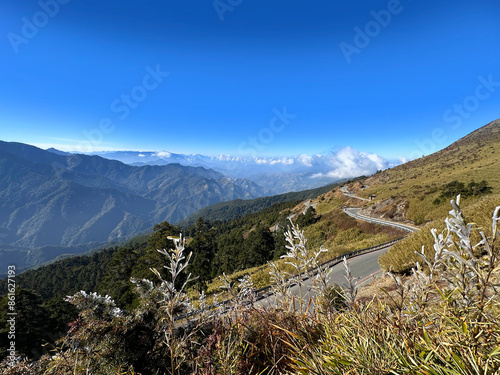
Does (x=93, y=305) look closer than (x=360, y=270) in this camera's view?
Yes

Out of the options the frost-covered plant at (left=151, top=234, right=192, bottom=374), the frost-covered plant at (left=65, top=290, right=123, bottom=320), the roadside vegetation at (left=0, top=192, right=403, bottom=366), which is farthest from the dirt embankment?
the frost-covered plant at (left=151, top=234, right=192, bottom=374)

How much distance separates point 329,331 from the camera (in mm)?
2018

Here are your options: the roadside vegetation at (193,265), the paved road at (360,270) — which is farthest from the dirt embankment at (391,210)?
the paved road at (360,270)

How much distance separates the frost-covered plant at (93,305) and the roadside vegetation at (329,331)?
128 millimetres

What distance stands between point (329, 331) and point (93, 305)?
469 cm

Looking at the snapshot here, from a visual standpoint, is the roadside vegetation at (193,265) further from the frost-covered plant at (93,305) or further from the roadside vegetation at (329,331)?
the frost-covered plant at (93,305)

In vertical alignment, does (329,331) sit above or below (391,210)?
above

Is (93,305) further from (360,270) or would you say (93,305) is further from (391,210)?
(391,210)

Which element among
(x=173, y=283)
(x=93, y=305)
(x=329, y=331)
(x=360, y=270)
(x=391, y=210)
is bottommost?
(x=360, y=270)

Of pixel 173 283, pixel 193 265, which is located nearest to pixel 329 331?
pixel 173 283

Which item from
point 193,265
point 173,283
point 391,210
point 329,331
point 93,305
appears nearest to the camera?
point 173,283

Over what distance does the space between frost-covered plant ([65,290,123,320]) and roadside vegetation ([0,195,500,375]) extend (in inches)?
5.0

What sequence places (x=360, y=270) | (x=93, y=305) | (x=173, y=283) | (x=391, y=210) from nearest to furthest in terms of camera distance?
(x=173, y=283) < (x=93, y=305) < (x=360, y=270) < (x=391, y=210)

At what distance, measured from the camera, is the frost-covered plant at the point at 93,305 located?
4.25 meters
